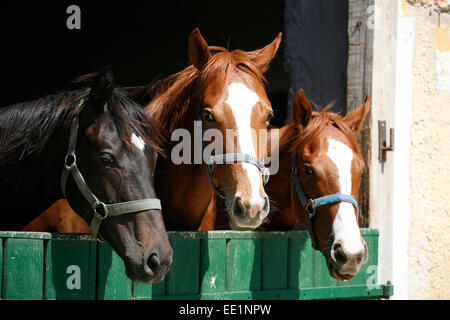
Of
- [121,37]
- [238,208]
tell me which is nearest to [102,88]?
[238,208]

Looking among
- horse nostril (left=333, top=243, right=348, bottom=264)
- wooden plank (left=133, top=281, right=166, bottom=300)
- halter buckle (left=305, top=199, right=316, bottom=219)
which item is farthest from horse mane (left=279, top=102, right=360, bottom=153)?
wooden plank (left=133, top=281, right=166, bottom=300)

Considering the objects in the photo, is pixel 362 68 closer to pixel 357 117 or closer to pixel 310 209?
pixel 357 117

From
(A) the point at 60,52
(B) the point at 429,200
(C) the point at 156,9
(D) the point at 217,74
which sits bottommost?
(B) the point at 429,200

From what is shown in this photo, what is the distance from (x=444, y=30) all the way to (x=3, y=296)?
11.8 feet

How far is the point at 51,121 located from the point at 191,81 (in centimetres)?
77

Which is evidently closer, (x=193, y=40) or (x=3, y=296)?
(x=3, y=296)

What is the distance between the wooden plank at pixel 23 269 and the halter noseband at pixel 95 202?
0.81 ft

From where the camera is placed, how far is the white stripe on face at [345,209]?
2.78 meters

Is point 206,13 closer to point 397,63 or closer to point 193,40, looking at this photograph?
point 397,63

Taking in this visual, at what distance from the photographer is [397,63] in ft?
13.5

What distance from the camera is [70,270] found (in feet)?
7.99
